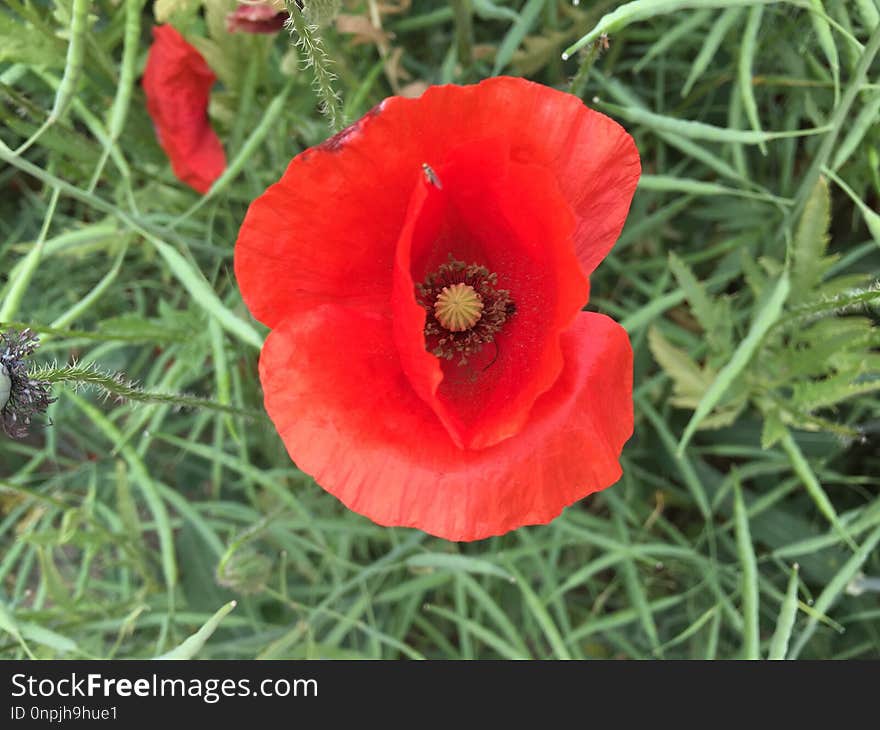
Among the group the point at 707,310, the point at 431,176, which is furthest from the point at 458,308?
the point at 707,310

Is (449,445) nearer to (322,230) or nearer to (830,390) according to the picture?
(322,230)

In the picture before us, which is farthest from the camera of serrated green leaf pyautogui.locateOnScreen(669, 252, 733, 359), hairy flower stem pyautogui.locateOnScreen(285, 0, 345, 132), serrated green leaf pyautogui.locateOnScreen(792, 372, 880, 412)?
serrated green leaf pyautogui.locateOnScreen(669, 252, 733, 359)

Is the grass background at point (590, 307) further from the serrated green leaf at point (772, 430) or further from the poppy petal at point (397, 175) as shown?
the poppy petal at point (397, 175)

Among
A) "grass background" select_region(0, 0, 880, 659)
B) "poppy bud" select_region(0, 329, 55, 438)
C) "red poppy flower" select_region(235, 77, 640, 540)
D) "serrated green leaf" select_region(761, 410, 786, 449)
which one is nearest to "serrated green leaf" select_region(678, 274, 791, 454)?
"grass background" select_region(0, 0, 880, 659)

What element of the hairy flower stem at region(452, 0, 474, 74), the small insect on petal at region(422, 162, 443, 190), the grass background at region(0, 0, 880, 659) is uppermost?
the hairy flower stem at region(452, 0, 474, 74)

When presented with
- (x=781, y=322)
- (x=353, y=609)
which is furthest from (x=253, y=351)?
(x=781, y=322)

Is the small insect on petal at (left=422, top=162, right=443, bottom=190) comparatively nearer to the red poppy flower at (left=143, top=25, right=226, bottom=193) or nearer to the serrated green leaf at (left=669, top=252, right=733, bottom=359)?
the serrated green leaf at (left=669, top=252, right=733, bottom=359)
